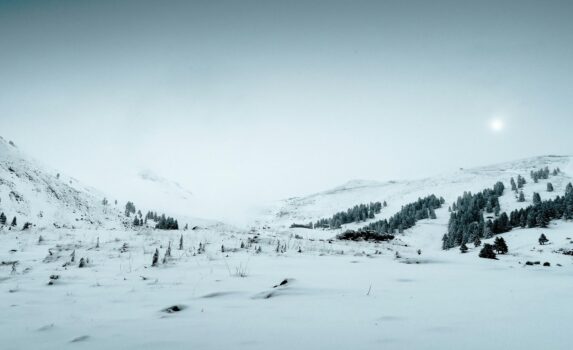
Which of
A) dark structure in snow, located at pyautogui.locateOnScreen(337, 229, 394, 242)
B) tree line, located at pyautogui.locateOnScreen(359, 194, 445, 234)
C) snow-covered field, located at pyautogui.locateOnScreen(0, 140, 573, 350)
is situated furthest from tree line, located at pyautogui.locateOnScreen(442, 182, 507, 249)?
snow-covered field, located at pyautogui.locateOnScreen(0, 140, 573, 350)

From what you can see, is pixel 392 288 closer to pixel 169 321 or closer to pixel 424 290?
pixel 424 290

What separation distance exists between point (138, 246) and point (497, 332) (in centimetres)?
1179

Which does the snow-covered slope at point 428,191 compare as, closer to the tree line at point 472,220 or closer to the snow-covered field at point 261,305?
the tree line at point 472,220

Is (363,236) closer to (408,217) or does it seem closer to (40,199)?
(40,199)

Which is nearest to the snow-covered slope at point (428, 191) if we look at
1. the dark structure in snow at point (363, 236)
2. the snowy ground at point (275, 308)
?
the dark structure in snow at point (363, 236)

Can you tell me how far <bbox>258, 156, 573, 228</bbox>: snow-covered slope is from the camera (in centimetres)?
9625

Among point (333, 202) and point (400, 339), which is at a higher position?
point (333, 202)

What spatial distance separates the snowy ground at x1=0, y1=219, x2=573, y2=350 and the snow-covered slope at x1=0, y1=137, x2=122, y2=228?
41.0 metres

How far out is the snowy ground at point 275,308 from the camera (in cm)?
317

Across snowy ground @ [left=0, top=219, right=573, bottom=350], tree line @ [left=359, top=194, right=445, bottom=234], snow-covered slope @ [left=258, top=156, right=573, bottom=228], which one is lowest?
snowy ground @ [left=0, top=219, right=573, bottom=350]

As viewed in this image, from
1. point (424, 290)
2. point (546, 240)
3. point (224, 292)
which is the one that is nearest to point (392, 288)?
point (424, 290)

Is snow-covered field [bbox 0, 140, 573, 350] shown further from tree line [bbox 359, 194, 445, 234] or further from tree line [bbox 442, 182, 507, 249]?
tree line [bbox 359, 194, 445, 234]

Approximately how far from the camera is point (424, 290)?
5.67 metres

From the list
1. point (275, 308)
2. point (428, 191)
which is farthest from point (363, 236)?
point (428, 191)
